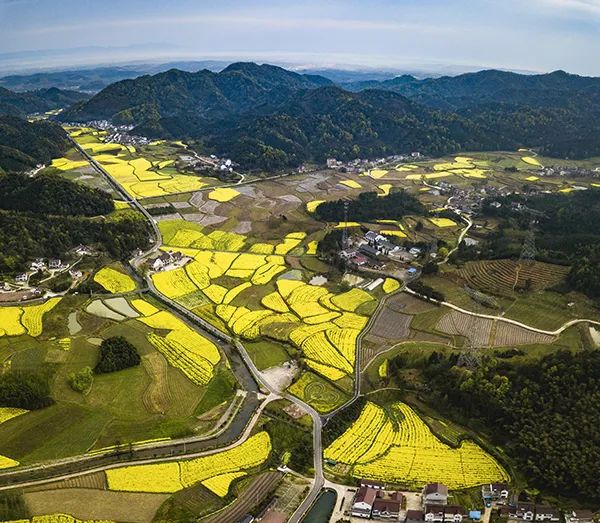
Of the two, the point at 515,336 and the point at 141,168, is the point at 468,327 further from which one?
the point at 141,168

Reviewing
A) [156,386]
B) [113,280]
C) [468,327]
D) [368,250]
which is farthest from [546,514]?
[113,280]

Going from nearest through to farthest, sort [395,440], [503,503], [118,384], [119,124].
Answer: [503,503], [395,440], [118,384], [119,124]

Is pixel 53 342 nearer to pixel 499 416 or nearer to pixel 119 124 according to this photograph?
pixel 499 416

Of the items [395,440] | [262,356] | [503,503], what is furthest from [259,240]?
[503,503]

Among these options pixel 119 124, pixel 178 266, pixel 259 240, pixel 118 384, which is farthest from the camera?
pixel 119 124

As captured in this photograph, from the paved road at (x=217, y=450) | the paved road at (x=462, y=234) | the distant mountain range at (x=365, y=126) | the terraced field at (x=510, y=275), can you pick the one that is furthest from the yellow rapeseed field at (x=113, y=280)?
the distant mountain range at (x=365, y=126)

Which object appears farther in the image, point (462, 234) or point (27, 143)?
point (27, 143)
